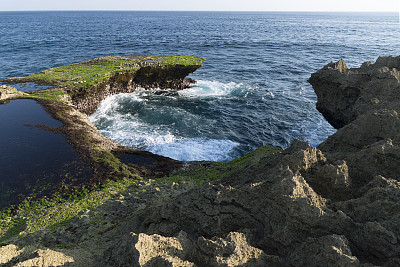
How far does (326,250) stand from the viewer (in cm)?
638

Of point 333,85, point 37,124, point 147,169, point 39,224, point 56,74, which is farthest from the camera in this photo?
point 56,74

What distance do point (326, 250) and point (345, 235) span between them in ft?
4.31

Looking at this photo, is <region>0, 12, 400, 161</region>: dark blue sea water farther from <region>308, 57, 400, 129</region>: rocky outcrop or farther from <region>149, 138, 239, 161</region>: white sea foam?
<region>308, 57, 400, 129</region>: rocky outcrop

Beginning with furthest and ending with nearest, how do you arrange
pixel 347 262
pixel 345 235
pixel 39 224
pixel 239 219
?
pixel 39 224
pixel 239 219
pixel 345 235
pixel 347 262

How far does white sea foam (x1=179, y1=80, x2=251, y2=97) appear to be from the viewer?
46219 millimetres

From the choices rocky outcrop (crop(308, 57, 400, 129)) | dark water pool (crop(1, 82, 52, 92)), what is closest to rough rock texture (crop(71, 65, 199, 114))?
dark water pool (crop(1, 82, 52, 92))

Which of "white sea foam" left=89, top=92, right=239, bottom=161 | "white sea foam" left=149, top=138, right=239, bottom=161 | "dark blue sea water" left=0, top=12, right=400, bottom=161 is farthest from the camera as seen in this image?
"dark blue sea water" left=0, top=12, right=400, bottom=161

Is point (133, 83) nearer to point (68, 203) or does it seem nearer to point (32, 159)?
point (32, 159)

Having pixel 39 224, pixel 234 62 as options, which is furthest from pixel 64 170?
pixel 234 62

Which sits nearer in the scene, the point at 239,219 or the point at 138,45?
the point at 239,219

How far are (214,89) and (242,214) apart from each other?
135 ft

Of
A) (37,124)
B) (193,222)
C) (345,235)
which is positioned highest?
(345,235)

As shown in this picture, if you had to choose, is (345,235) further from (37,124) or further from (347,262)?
(37,124)

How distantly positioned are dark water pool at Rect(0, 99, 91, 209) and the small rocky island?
56.0 inches
